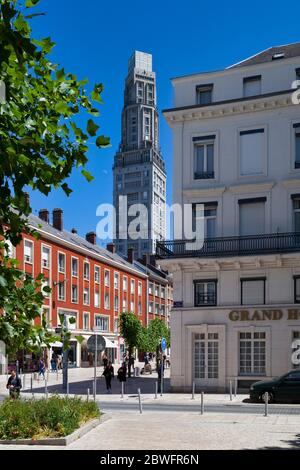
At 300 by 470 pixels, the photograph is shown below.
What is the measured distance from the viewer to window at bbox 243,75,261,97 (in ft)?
108

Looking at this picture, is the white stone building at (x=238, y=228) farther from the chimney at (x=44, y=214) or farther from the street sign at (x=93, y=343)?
the chimney at (x=44, y=214)

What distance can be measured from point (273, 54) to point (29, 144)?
32.1 m

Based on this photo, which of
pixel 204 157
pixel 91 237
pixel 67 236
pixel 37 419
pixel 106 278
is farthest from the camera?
pixel 91 237

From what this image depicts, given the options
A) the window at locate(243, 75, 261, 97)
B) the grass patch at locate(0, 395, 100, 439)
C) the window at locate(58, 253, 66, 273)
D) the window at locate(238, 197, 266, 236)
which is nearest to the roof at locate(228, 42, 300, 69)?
the window at locate(243, 75, 261, 97)

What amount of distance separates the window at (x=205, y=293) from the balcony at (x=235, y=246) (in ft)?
Answer: 5.18

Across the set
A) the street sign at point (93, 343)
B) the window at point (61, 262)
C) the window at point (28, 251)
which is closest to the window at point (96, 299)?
the window at point (61, 262)

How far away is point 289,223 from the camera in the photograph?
102ft

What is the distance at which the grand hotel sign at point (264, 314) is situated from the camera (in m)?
30.5

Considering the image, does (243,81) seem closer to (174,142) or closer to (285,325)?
(174,142)

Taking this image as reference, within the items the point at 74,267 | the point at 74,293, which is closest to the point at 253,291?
the point at 74,293

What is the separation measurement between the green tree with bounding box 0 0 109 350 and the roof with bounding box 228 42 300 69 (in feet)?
92.1

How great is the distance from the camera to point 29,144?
20.2 feet

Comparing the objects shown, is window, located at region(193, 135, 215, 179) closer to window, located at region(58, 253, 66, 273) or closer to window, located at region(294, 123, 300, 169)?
window, located at region(294, 123, 300, 169)

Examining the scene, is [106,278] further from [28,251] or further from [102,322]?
[28,251]
